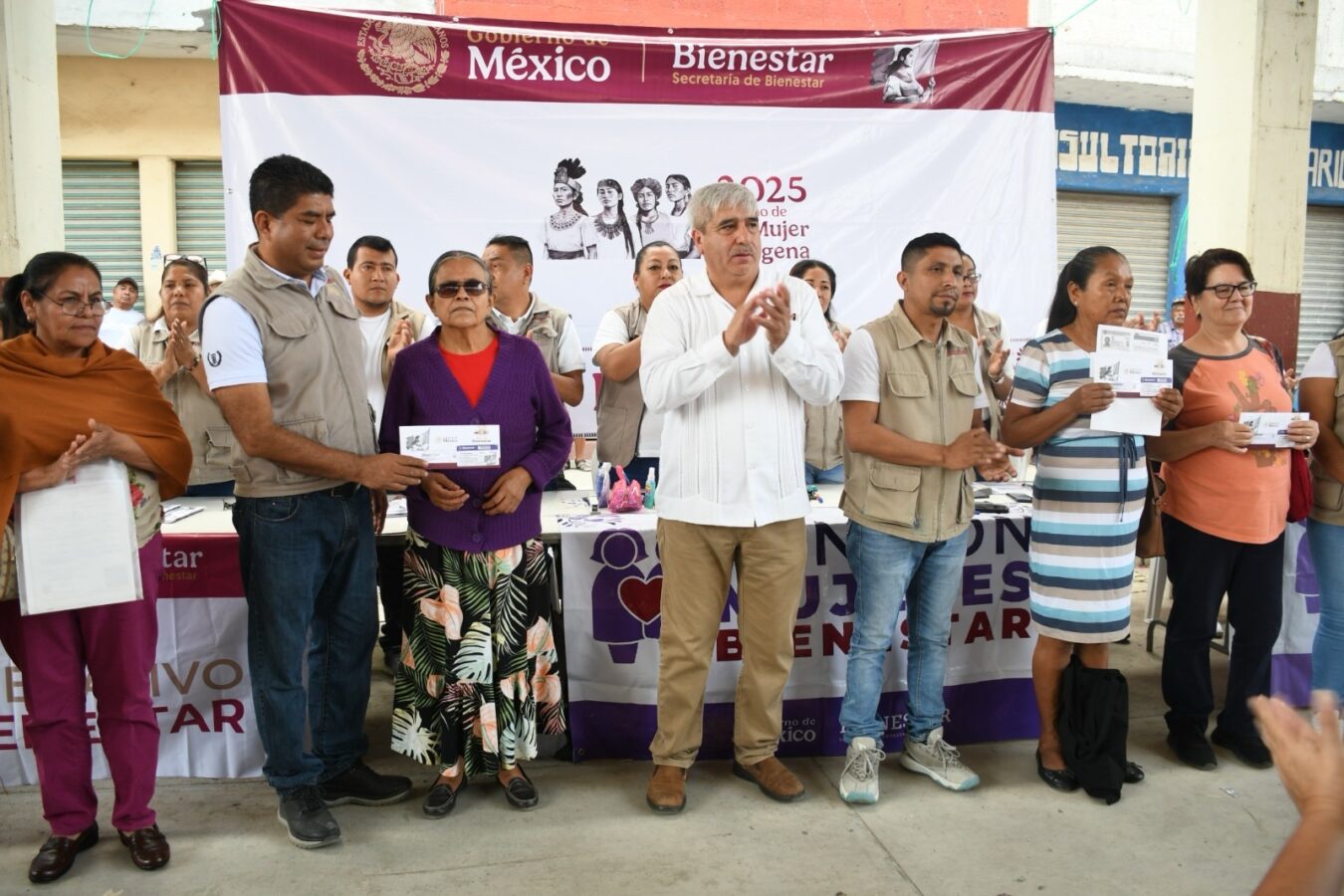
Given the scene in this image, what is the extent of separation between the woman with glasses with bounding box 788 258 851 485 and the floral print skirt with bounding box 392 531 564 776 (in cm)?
129

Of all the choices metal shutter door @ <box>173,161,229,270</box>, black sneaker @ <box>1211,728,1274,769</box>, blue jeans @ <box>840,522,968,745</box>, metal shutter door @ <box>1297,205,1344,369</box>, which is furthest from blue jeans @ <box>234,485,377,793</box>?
metal shutter door @ <box>1297,205,1344,369</box>

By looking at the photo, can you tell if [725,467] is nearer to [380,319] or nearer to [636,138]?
[380,319]

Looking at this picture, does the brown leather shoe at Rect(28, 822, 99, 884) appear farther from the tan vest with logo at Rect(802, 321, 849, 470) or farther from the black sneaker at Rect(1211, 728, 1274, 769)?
the black sneaker at Rect(1211, 728, 1274, 769)

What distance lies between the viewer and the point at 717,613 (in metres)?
3.03

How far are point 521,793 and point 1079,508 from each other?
79.0 inches

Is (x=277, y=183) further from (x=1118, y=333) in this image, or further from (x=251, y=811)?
(x=1118, y=333)

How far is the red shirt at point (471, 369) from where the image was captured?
9.74 ft

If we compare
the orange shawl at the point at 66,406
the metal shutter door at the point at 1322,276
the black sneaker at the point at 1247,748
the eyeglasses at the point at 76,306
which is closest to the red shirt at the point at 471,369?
the orange shawl at the point at 66,406

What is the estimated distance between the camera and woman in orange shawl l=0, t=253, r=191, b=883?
2.55 metres

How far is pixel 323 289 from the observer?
2895mm

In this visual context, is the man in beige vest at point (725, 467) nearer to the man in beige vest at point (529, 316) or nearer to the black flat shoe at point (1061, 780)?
the black flat shoe at point (1061, 780)

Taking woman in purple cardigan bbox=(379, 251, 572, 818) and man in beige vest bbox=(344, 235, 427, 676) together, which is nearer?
woman in purple cardigan bbox=(379, 251, 572, 818)

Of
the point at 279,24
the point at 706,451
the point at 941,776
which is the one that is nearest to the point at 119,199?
the point at 279,24

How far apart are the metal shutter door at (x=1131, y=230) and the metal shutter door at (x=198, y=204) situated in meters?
9.30
